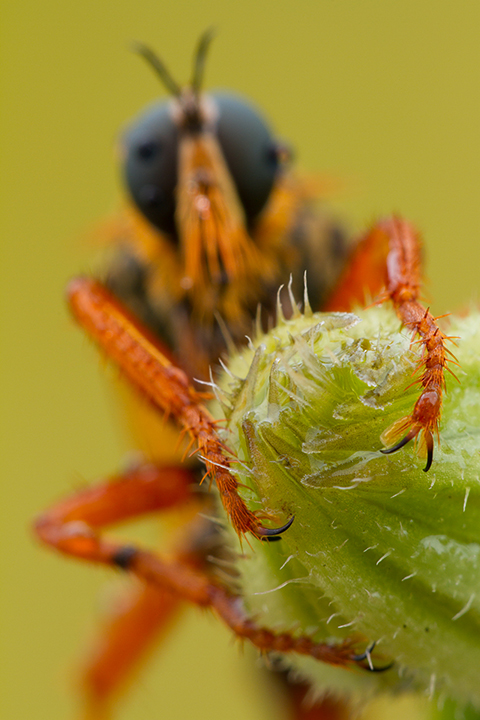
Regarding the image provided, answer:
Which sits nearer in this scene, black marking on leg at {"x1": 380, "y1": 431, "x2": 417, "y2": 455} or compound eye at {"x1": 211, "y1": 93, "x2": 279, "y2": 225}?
black marking on leg at {"x1": 380, "y1": 431, "x2": 417, "y2": 455}

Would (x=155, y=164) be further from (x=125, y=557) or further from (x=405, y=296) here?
(x=405, y=296)

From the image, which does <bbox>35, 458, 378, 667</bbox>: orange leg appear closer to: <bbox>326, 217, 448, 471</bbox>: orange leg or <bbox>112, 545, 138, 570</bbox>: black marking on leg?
<bbox>112, 545, 138, 570</bbox>: black marking on leg

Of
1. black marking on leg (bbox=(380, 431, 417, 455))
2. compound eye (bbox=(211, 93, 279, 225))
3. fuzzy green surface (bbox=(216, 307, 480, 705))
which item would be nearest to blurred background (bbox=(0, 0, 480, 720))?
compound eye (bbox=(211, 93, 279, 225))

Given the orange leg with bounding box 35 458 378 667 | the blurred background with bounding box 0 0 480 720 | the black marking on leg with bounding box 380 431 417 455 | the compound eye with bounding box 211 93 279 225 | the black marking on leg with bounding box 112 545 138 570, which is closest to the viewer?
the black marking on leg with bounding box 380 431 417 455

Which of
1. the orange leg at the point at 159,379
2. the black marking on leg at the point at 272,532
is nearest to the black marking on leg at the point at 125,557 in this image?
the orange leg at the point at 159,379

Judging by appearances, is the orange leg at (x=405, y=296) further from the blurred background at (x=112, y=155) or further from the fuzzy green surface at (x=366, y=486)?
the blurred background at (x=112, y=155)
